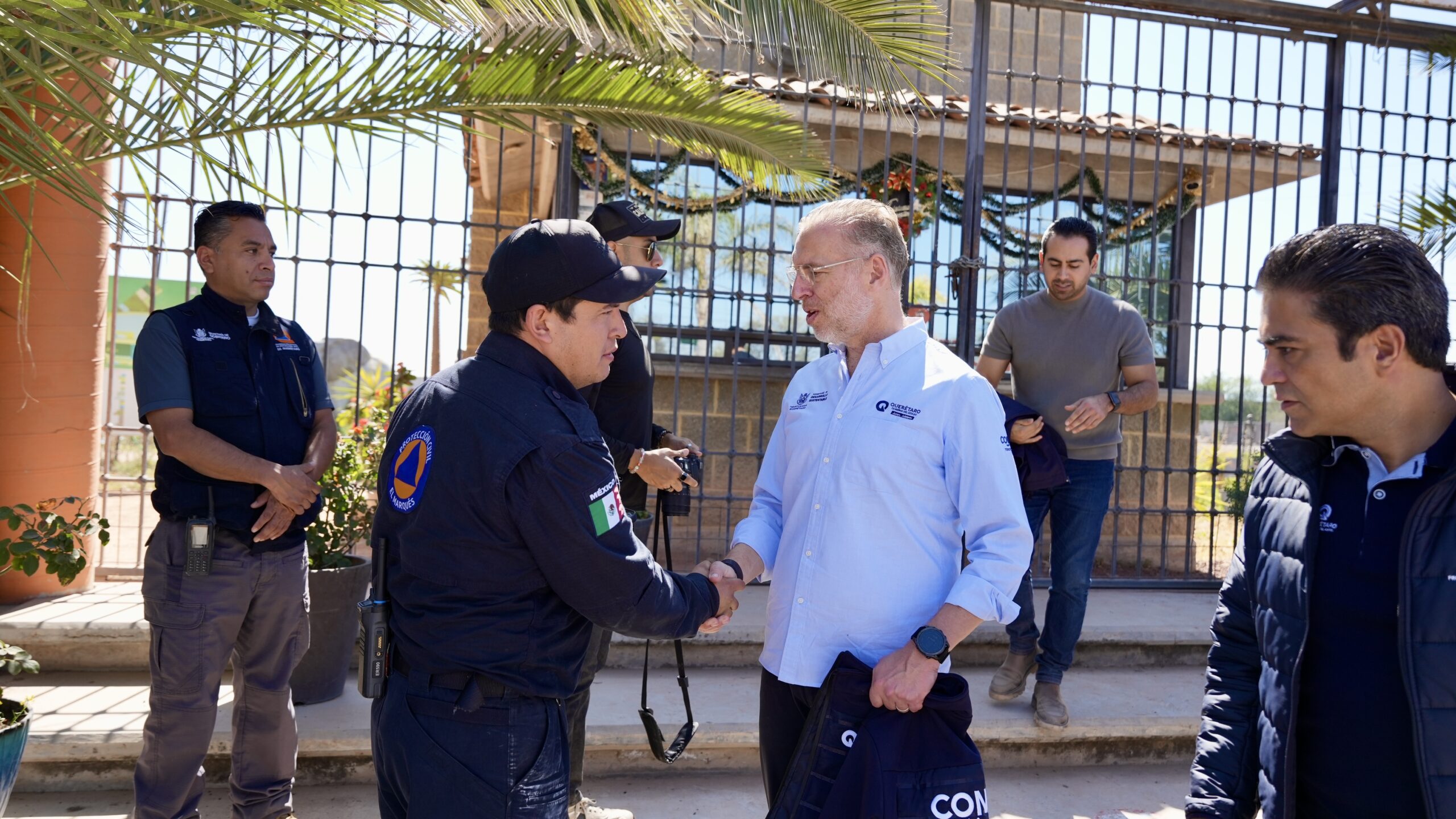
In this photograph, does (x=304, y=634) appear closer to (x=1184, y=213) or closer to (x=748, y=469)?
(x=748, y=469)

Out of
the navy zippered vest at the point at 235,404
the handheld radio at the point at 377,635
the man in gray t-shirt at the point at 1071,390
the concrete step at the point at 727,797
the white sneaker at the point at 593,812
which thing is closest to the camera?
the handheld radio at the point at 377,635

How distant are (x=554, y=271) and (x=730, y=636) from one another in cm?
317

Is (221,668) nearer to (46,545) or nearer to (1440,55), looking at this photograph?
(46,545)

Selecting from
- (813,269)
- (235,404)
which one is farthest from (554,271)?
(235,404)


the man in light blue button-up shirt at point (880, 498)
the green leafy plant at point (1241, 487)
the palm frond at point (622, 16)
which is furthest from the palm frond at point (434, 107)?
the green leafy plant at point (1241, 487)

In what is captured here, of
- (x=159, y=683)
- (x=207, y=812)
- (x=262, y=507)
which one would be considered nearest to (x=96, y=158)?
(x=262, y=507)

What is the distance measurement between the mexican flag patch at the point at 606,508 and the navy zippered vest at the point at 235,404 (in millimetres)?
1761

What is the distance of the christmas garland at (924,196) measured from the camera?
23.2 feet

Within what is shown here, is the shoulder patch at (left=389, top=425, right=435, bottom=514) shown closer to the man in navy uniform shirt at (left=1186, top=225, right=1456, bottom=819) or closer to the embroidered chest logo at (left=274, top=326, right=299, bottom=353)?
the man in navy uniform shirt at (left=1186, top=225, right=1456, bottom=819)

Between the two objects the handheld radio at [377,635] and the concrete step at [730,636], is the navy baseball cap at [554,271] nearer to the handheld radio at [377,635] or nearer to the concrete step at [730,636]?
the handheld radio at [377,635]

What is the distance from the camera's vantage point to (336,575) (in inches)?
159

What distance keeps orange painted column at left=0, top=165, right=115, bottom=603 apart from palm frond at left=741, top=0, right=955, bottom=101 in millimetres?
3157

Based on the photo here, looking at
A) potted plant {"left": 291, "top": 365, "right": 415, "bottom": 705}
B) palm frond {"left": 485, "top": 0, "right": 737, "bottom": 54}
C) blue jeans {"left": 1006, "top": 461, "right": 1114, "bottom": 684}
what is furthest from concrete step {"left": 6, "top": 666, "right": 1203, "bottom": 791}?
palm frond {"left": 485, "top": 0, "right": 737, "bottom": 54}

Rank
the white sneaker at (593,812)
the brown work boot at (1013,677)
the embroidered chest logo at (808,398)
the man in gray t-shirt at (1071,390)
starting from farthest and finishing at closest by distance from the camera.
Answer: the brown work boot at (1013,677) → the man in gray t-shirt at (1071,390) → the white sneaker at (593,812) → the embroidered chest logo at (808,398)
